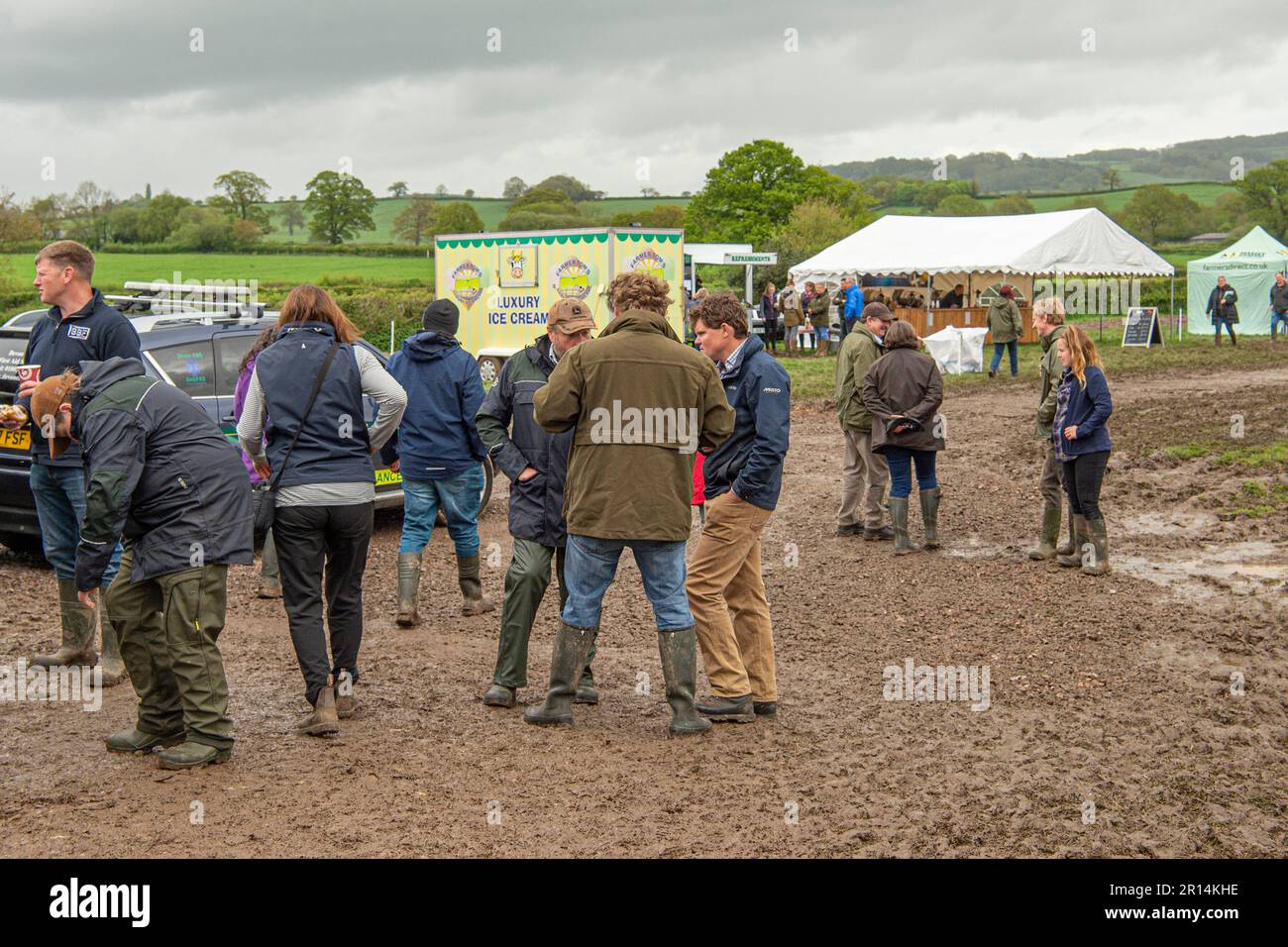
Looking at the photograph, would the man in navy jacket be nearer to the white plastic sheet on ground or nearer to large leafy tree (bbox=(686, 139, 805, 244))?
the white plastic sheet on ground

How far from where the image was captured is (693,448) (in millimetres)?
5613

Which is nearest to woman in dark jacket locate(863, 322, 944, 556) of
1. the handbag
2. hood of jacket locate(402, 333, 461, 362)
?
hood of jacket locate(402, 333, 461, 362)

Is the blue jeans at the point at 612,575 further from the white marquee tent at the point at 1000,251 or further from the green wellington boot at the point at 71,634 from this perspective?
the white marquee tent at the point at 1000,251

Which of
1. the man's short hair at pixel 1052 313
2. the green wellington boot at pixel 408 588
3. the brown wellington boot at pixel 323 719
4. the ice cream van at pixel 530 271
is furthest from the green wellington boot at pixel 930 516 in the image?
the ice cream van at pixel 530 271

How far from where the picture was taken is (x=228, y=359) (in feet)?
31.7

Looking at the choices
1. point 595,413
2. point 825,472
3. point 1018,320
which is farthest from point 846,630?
point 1018,320

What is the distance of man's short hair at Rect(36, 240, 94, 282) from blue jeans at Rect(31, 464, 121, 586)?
3.41 ft

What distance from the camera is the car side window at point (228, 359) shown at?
9586 mm

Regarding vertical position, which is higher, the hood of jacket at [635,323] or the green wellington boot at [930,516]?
the hood of jacket at [635,323]

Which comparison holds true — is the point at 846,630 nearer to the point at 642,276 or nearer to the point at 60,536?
the point at 642,276

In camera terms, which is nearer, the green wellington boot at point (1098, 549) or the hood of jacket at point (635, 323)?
the hood of jacket at point (635, 323)

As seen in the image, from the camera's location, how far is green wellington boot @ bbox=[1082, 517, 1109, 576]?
9305mm

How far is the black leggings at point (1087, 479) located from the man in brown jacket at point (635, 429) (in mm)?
4569

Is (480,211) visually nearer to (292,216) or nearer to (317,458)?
(292,216)
